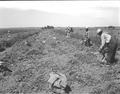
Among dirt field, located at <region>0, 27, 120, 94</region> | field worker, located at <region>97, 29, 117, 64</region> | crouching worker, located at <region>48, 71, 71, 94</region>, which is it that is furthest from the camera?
field worker, located at <region>97, 29, 117, 64</region>

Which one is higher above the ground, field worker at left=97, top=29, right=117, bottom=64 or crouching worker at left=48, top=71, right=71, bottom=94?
field worker at left=97, top=29, right=117, bottom=64

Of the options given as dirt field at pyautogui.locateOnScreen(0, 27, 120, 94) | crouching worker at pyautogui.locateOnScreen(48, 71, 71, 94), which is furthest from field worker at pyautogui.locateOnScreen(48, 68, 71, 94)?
dirt field at pyautogui.locateOnScreen(0, 27, 120, 94)

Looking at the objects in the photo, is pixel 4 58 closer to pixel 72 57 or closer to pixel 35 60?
pixel 35 60

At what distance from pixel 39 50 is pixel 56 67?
3.22m

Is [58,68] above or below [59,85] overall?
above

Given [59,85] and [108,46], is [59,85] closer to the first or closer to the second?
[59,85]

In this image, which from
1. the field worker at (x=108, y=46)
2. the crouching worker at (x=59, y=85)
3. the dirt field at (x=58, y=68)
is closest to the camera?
the crouching worker at (x=59, y=85)

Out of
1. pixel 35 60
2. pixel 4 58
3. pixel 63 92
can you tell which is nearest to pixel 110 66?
pixel 63 92

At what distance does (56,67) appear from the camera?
8961 millimetres

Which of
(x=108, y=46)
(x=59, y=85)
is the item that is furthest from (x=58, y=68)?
(x=108, y=46)

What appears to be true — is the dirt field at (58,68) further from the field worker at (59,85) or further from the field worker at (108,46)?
the field worker at (108,46)

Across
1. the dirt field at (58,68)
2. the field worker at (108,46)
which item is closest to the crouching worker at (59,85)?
the dirt field at (58,68)

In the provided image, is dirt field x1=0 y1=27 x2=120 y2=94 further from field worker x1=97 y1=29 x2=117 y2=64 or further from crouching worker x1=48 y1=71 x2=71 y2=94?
field worker x1=97 y1=29 x2=117 y2=64

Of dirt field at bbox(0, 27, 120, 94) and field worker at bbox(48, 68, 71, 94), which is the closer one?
field worker at bbox(48, 68, 71, 94)
